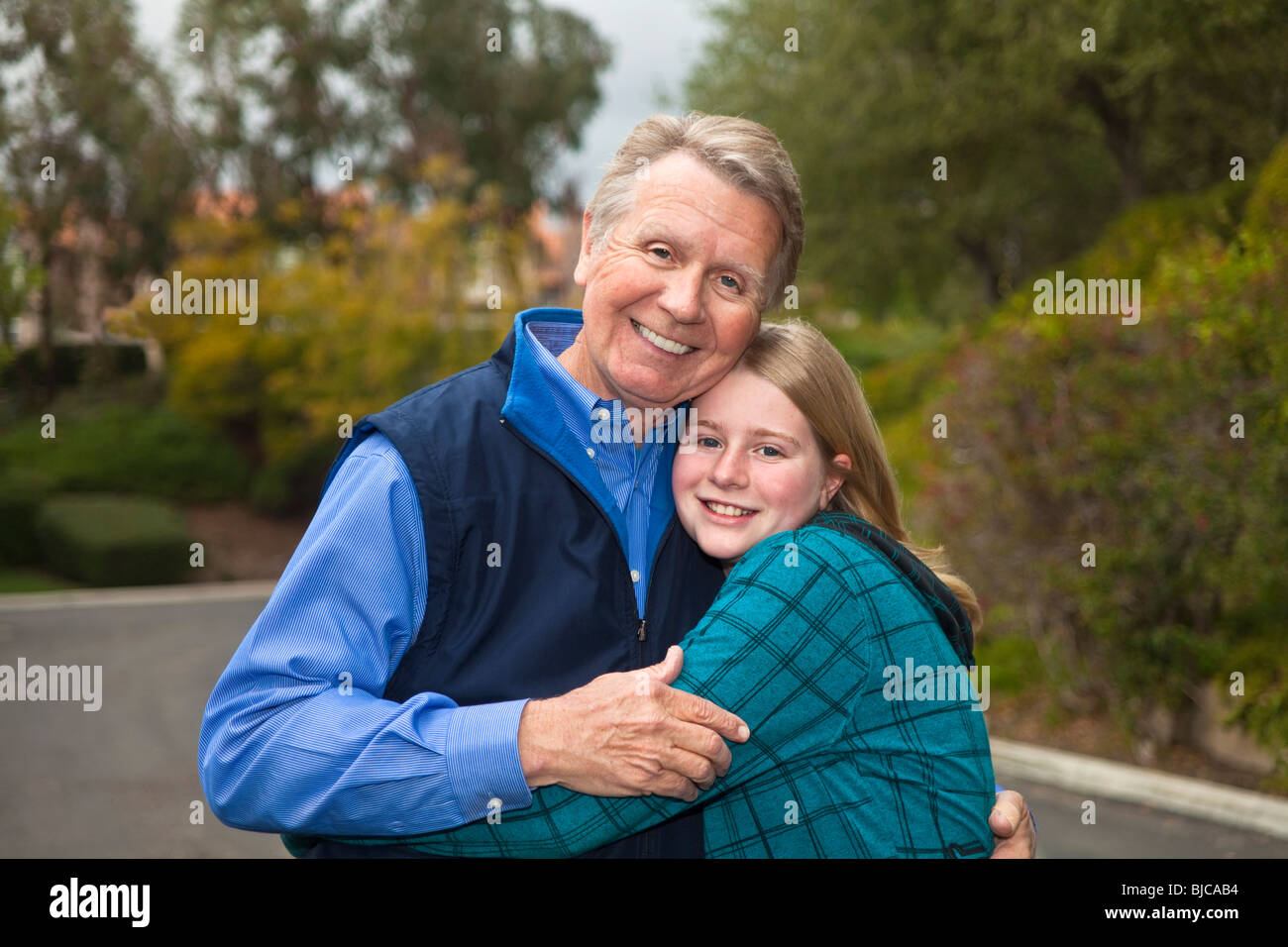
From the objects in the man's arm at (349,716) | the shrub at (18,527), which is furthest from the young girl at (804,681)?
the shrub at (18,527)

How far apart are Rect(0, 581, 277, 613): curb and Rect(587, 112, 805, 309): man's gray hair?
19294 mm

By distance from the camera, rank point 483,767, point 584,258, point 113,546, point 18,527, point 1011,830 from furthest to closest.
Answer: point 18,527 < point 113,546 < point 584,258 < point 1011,830 < point 483,767

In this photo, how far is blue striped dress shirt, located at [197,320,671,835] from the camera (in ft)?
6.09

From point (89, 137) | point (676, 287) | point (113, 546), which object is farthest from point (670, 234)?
point (89, 137)

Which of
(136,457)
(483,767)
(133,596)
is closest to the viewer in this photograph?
(483,767)

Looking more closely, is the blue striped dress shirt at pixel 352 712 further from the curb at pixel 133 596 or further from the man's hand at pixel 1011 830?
the curb at pixel 133 596

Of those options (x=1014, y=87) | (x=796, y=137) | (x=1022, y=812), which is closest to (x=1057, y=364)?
(x=1022, y=812)

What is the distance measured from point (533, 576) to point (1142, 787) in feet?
23.3

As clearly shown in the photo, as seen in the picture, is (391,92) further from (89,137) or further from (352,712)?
(352,712)

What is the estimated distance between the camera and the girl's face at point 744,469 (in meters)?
2.37

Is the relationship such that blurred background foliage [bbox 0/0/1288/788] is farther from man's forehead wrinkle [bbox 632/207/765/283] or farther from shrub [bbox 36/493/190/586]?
man's forehead wrinkle [bbox 632/207/765/283]

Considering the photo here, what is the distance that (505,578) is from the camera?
2.09m

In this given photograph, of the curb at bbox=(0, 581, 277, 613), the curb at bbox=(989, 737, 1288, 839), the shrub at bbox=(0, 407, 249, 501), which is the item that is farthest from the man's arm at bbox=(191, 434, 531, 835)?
the shrub at bbox=(0, 407, 249, 501)

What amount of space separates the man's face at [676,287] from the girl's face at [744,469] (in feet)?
0.26
